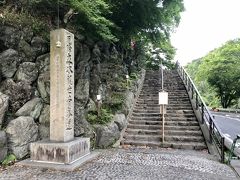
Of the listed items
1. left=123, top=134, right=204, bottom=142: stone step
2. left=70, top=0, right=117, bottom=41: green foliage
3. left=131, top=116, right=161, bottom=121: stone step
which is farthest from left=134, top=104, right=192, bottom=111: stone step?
left=70, top=0, right=117, bottom=41: green foliage

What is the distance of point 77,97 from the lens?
8.93m

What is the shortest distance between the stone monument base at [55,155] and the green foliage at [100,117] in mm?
2382

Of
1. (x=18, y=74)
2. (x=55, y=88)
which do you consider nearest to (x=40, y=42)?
(x=18, y=74)

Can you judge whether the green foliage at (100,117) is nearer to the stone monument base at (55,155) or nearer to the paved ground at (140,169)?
the paved ground at (140,169)

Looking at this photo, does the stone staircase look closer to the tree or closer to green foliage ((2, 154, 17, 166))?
green foliage ((2, 154, 17, 166))

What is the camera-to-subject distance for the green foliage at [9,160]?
6395 millimetres

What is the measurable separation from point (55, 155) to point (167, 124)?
5480 millimetres

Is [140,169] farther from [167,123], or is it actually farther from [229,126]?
[229,126]

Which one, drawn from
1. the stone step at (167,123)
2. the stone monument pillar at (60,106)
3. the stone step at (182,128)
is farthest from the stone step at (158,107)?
the stone monument pillar at (60,106)

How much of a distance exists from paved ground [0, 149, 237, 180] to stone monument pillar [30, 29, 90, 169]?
0.45 meters

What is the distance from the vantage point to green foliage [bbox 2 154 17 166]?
639 cm

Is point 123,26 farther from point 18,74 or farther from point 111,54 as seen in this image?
point 18,74

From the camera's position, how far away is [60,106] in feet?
22.4

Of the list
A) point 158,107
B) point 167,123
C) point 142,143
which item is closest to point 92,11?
point 142,143
